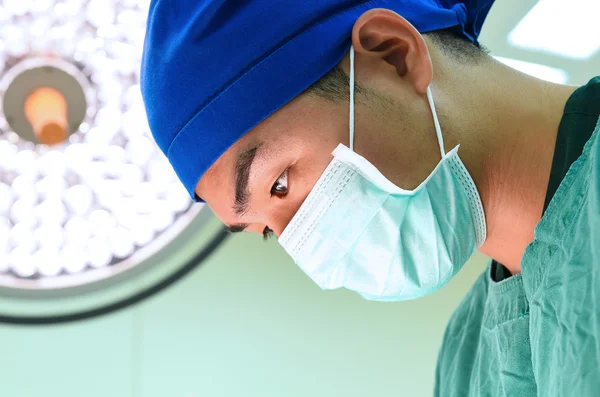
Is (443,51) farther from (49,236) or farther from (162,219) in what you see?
(49,236)

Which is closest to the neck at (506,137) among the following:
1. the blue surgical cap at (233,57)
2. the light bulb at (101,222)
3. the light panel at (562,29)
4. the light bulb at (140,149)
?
the blue surgical cap at (233,57)

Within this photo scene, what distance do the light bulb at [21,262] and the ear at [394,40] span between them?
706 mm

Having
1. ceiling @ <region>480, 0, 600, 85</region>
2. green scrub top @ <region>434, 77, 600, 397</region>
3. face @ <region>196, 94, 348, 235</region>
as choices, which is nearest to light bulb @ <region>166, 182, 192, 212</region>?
face @ <region>196, 94, 348, 235</region>

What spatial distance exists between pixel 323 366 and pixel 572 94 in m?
0.88

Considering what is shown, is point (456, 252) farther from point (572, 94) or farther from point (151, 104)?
point (151, 104)

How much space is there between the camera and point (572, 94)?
0.86 metres

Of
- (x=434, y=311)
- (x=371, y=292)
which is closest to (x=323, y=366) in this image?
(x=434, y=311)

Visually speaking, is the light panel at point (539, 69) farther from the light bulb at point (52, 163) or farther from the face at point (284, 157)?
the light bulb at point (52, 163)

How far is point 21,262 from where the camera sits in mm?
1125

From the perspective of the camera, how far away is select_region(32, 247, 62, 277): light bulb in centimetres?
112

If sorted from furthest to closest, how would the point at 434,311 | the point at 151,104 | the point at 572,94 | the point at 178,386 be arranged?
the point at 434,311, the point at 178,386, the point at 151,104, the point at 572,94

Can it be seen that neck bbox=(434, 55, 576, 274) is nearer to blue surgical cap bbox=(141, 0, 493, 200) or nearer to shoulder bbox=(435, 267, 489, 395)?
blue surgical cap bbox=(141, 0, 493, 200)

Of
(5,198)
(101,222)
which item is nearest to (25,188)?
(5,198)

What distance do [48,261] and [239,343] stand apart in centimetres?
50
